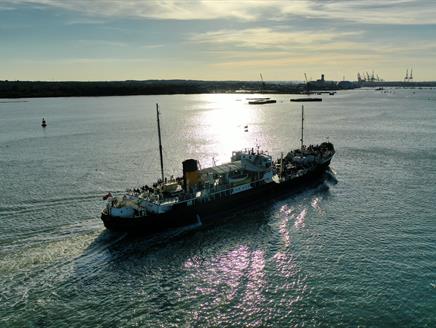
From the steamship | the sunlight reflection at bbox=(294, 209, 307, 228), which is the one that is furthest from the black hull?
the sunlight reflection at bbox=(294, 209, 307, 228)

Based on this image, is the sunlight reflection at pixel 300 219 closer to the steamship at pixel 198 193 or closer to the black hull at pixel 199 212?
the black hull at pixel 199 212

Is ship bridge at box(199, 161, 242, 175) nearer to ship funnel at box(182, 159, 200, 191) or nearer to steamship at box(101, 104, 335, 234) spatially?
steamship at box(101, 104, 335, 234)

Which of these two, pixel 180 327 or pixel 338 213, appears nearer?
pixel 180 327

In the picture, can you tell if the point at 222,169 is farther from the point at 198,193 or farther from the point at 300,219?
the point at 300,219

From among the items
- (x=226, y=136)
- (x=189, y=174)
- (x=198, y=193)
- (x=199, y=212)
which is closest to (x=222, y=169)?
(x=189, y=174)

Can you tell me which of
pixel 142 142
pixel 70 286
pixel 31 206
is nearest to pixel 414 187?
pixel 70 286

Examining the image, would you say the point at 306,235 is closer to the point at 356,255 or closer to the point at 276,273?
the point at 356,255

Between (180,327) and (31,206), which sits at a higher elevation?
(31,206)

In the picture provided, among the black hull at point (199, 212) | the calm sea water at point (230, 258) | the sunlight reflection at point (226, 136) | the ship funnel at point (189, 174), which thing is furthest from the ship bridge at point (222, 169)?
the sunlight reflection at point (226, 136)
